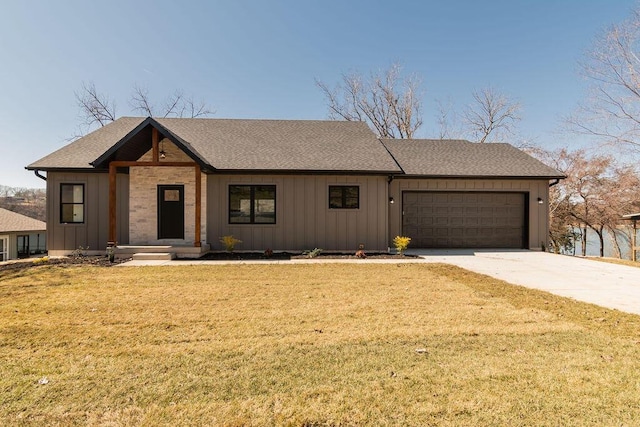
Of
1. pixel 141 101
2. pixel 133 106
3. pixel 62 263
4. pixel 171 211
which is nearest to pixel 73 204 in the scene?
pixel 62 263

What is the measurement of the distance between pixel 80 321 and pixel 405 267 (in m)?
7.07

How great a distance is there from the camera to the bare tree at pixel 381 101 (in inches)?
960

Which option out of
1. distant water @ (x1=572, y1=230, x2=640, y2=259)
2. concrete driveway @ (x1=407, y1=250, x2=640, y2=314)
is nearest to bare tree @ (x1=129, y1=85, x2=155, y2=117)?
concrete driveway @ (x1=407, y1=250, x2=640, y2=314)

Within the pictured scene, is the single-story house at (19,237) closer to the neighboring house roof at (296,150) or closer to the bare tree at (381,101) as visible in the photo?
the neighboring house roof at (296,150)

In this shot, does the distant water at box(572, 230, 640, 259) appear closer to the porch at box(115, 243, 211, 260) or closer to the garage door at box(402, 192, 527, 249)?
the garage door at box(402, 192, 527, 249)

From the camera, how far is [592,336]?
3.44 meters

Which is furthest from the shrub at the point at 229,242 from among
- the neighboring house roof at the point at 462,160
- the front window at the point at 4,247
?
the front window at the point at 4,247

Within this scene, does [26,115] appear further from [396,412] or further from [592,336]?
[592,336]

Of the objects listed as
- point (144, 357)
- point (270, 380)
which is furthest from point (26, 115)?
point (270, 380)

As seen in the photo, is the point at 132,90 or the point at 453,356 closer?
the point at 453,356

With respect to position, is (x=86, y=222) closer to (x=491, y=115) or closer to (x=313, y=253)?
(x=313, y=253)

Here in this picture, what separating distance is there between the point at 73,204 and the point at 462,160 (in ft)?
50.6

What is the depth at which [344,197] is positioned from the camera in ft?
35.8

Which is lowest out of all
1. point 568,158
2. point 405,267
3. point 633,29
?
point 405,267
